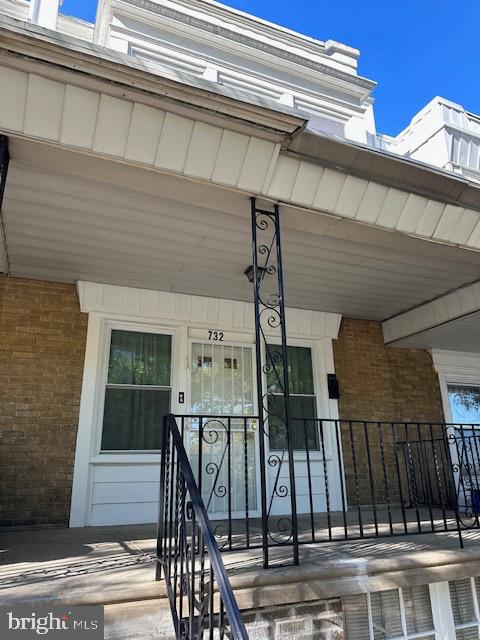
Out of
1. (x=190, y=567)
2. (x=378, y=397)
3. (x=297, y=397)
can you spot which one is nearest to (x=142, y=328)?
(x=297, y=397)

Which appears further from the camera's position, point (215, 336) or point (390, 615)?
point (215, 336)

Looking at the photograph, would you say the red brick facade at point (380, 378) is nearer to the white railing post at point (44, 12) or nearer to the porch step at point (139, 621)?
the porch step at point (139, 621)

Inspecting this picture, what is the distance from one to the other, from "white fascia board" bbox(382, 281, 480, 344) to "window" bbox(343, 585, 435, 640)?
9.82 ft

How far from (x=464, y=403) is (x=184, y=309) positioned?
14.4 feet

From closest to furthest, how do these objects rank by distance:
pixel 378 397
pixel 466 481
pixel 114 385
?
pixel 114 385, pixel 378 397, pixel 466 481

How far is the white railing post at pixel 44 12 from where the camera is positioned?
16.2ft

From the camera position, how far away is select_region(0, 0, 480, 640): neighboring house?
2463mm

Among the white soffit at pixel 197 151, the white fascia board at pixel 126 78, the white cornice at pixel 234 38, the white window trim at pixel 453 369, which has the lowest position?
the white window trim at pixel 453 369

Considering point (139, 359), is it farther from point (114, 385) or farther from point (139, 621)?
point (139, 621)

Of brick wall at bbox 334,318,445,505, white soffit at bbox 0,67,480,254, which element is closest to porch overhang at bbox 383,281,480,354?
brick wall at bbox 334,318,445,505

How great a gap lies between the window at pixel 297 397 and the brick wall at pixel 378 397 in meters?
0.36

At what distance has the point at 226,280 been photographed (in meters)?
4.47

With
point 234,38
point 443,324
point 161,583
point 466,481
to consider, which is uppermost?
point 234,38

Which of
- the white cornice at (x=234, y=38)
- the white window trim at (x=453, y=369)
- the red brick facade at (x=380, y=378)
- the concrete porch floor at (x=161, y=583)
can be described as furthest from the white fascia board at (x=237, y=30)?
the concrete porch floor at (x=161, y=583)
